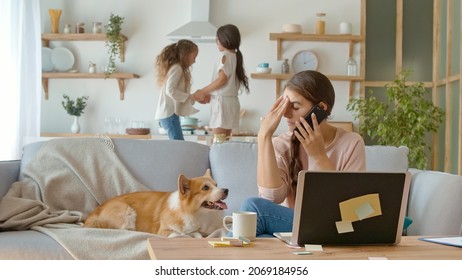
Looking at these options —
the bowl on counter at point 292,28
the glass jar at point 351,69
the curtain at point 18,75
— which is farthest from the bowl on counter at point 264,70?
the curtain at point 18,75

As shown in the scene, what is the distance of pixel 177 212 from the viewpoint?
9.61 feet

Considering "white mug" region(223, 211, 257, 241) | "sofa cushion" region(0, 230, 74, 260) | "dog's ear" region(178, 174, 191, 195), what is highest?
"white mug" region(223, 211, 257, 241)

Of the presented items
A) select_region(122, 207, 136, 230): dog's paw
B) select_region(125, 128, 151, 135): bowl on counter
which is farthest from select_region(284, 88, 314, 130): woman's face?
select_region(125, 128, 151, 135): bowl on counter

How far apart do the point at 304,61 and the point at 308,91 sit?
15.2 feet

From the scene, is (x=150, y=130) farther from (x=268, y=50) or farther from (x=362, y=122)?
(x=362, y=122)

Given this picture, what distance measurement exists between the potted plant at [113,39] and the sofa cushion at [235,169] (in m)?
3.72

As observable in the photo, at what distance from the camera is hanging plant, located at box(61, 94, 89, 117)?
6.74 m

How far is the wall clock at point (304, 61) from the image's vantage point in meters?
6.88

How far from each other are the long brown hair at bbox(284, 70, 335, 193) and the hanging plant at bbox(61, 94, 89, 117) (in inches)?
185

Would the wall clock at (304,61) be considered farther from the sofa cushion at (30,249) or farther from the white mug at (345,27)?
the sofa cushion at (30,249)

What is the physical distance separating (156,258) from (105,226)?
1592 mm

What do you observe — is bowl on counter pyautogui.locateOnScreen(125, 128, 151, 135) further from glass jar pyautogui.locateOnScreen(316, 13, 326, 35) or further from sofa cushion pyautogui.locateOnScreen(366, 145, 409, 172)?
sofa cushion pyautogui.locateOnScreen(366, 145, 409, 172)

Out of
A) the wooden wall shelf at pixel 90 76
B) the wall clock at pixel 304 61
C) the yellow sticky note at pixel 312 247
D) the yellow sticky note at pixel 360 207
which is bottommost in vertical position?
the yellow sticky note at pixel 312 247

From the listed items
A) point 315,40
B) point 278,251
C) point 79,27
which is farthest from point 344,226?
point 79,27
